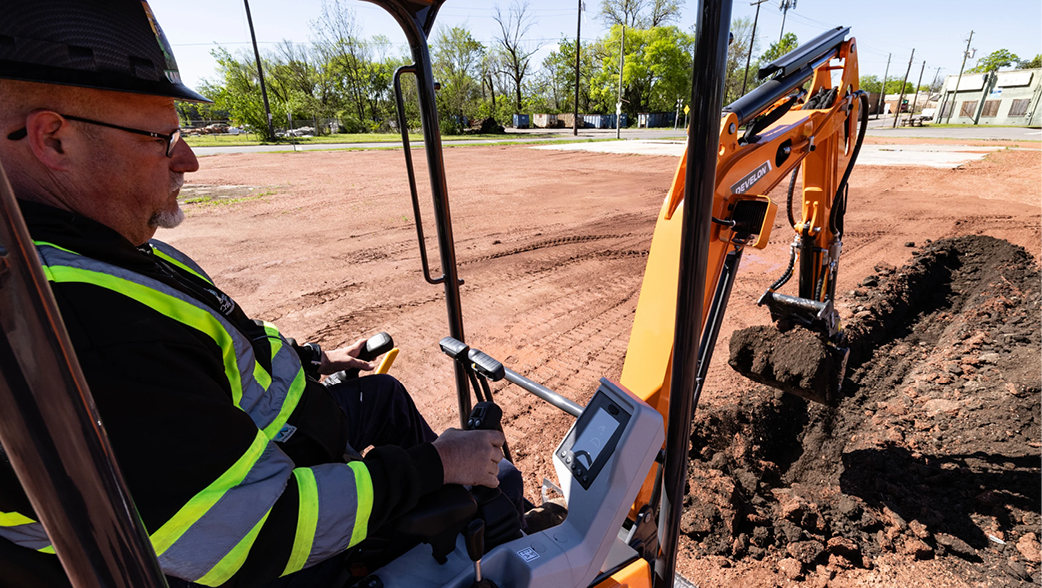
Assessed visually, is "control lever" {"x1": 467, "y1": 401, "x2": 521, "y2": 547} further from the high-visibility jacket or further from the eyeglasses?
the eyeglasses

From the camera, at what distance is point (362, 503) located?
112 cm

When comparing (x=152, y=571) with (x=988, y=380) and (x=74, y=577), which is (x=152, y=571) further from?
(x=988, y=380)

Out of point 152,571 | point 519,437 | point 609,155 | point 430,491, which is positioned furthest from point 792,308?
point 609,155

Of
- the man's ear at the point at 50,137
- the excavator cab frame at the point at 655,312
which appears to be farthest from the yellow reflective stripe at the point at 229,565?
the man's ear at the point at 50,137

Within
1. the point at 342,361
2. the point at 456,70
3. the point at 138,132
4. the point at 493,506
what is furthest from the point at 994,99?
the point at 138,132

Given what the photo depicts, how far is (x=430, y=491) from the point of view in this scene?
1216 mm

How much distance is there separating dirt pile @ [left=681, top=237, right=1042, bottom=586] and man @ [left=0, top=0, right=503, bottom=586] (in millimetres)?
1916

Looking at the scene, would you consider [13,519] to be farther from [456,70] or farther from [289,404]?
[456,70]

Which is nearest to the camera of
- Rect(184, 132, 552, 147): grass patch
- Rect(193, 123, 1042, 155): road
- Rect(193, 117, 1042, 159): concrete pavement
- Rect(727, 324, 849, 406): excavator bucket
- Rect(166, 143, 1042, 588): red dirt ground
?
Rect(727, 324, 849, 406): excavator bucket

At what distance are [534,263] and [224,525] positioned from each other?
576 centimetres

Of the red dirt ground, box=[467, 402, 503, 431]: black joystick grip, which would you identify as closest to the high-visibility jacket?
box=[467, 402, 503, 431]: black joystick grip

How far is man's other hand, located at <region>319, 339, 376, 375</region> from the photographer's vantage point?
6.86ft

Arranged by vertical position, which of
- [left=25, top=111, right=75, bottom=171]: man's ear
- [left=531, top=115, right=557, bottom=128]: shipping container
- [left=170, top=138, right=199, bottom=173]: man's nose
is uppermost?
[left=25, top=111, right=75, bottom=171]: man's ear

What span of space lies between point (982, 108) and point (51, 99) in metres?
55.0
